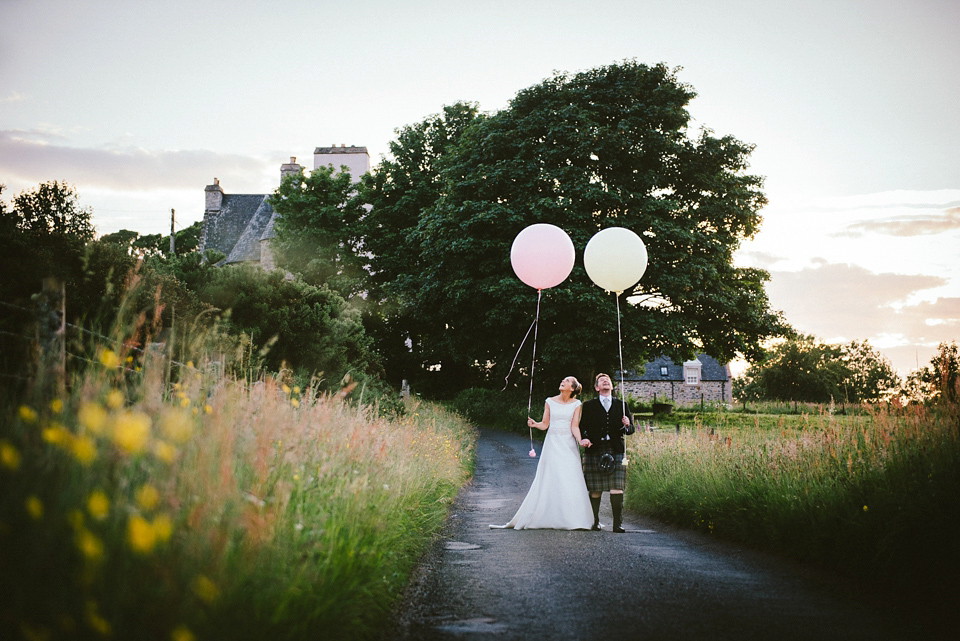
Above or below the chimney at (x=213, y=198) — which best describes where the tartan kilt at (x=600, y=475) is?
below

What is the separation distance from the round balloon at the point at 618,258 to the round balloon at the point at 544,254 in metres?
0.52

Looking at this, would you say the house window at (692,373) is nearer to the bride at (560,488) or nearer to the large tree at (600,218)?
the large tree at (600,218)

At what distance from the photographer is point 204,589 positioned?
9.10 feet

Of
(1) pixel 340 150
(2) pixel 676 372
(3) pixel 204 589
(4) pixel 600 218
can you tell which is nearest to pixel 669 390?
(2) pixel 676 372

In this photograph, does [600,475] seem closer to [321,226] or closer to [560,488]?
[560,488]

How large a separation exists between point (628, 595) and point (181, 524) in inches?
140

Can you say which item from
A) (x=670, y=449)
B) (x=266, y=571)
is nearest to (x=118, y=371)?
(x=266, y=571)

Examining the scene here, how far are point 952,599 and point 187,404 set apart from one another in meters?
5.76

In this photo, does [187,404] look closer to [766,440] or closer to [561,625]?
[561,625]

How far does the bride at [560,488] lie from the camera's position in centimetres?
966

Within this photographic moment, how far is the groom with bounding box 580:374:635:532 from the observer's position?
32.0 ft

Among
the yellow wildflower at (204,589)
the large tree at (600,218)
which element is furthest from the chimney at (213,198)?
the yellow wildflower at (204,589)

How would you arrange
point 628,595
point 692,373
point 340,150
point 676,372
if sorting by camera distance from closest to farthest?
point 628,595 → point 340,150 → point 676,372 → point 692,373

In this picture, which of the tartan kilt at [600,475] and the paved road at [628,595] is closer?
the paved road at [628,595]
